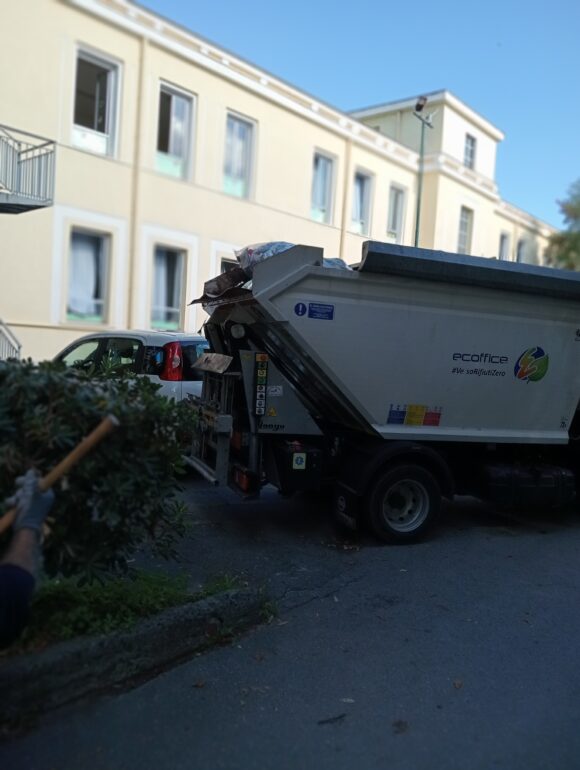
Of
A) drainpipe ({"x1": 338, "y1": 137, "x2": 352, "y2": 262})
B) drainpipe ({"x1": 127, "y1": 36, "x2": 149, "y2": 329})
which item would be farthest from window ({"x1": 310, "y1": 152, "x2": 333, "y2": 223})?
drainpipe ({"x1": 127, "y1": 36, "x2": 149, "y2": 329})

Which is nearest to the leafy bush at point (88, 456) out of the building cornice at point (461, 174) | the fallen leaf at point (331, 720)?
the fallen leaf at point (331, 720)

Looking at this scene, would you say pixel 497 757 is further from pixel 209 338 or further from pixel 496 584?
pixel 209 338

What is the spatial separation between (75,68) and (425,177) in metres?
14.2

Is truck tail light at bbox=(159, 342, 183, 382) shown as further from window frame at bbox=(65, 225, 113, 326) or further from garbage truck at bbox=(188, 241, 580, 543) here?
window frame at bbox=(65, 225, 113, 326)

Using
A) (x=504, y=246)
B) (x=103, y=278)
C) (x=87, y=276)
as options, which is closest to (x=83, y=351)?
(x=87, y=276)

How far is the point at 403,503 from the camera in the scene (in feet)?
20.9

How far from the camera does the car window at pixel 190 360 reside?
771 cm

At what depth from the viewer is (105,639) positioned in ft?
11.2

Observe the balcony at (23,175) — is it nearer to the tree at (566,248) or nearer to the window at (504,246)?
the window at (504,246)

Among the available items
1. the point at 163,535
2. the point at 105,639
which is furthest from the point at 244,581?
the point at 105,639

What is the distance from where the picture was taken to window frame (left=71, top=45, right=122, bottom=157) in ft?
46.9

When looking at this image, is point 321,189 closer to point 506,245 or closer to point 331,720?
point 506,245

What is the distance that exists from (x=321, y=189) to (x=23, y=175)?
403 inches

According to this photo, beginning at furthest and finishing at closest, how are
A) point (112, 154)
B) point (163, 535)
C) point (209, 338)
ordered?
point (112, 154) < point (209, 338) < point (163, 535)
